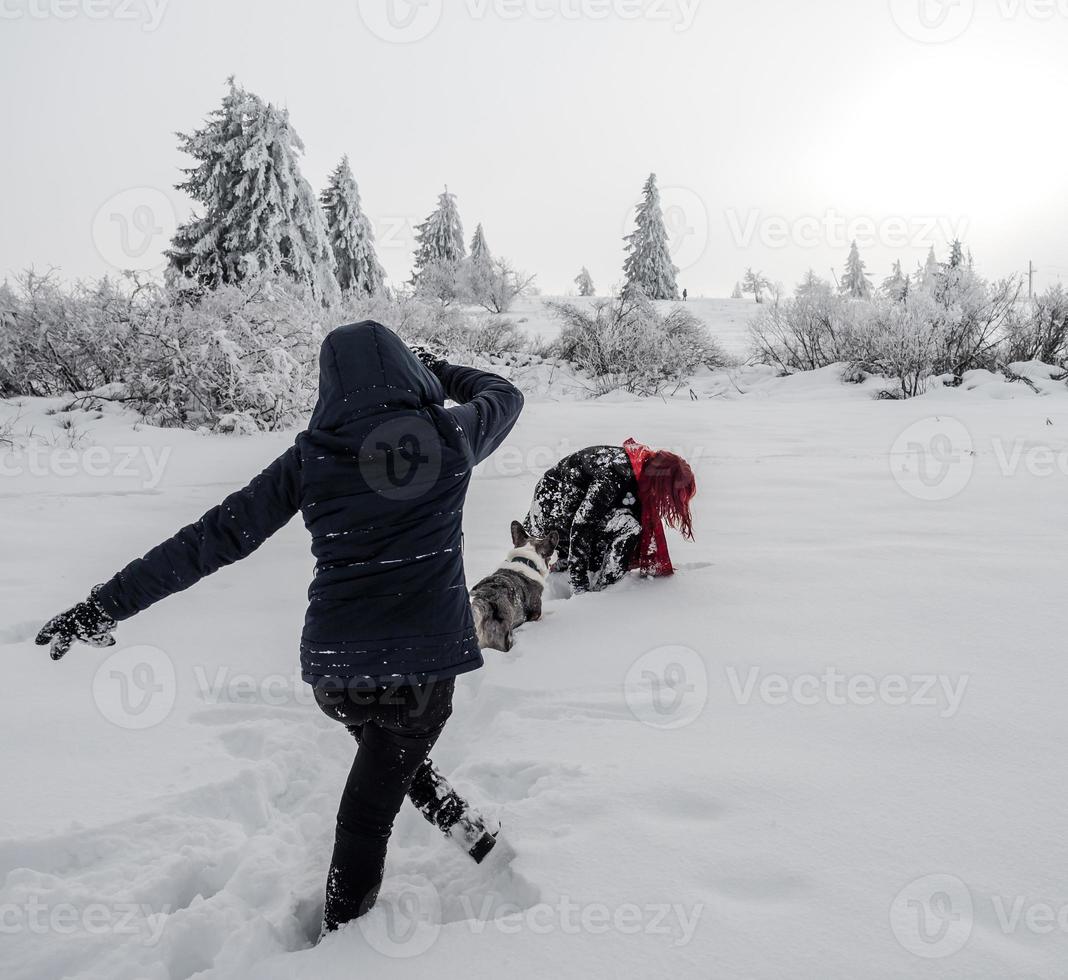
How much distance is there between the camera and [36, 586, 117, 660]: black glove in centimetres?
170

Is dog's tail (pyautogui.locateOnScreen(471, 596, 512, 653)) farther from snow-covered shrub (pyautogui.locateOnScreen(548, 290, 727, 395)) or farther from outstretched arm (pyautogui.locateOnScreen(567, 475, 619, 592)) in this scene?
snow-covered shrub (pyautogui.locateOnScreen(548, 290, 727, 395))

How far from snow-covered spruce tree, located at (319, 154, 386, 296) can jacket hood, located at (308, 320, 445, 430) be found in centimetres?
2735

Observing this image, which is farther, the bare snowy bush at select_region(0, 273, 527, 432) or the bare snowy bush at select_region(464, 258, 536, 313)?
the bare snowy bush at select_region(464, 258, 536, 313)

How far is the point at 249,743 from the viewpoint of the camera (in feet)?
8.45

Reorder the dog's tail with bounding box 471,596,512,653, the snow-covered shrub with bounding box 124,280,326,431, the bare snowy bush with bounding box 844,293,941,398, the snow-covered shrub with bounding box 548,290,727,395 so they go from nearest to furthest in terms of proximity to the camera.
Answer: the dog's tail with bounding box 471,596,512,653 → the snow-covered shrub with bounding box 124,280,326,431 → the bare snowy bush with bounding box 844,293,941,398 → the snow-covered shrub with bounding box 548,290,727,395

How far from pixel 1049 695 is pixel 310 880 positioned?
2.57m

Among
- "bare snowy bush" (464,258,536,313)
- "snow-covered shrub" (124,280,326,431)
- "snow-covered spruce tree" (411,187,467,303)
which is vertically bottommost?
"snow-covered shrub" (124,280,326,431)

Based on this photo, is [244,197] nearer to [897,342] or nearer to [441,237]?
[897,342]

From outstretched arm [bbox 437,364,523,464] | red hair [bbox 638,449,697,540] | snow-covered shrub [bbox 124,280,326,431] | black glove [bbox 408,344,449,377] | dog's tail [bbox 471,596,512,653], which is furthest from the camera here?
snow-covered shrub [bbox 124,280,326,431]

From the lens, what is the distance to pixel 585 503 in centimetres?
420

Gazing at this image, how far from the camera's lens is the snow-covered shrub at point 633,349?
14375 mm

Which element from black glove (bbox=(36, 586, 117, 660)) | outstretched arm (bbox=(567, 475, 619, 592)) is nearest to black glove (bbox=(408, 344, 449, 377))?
black glove (bbox=(36, 586, 117, 660))

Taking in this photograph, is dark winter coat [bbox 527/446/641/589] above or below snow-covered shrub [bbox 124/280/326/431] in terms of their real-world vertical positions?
below

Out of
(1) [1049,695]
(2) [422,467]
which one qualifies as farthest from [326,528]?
(1) [1049,695]
